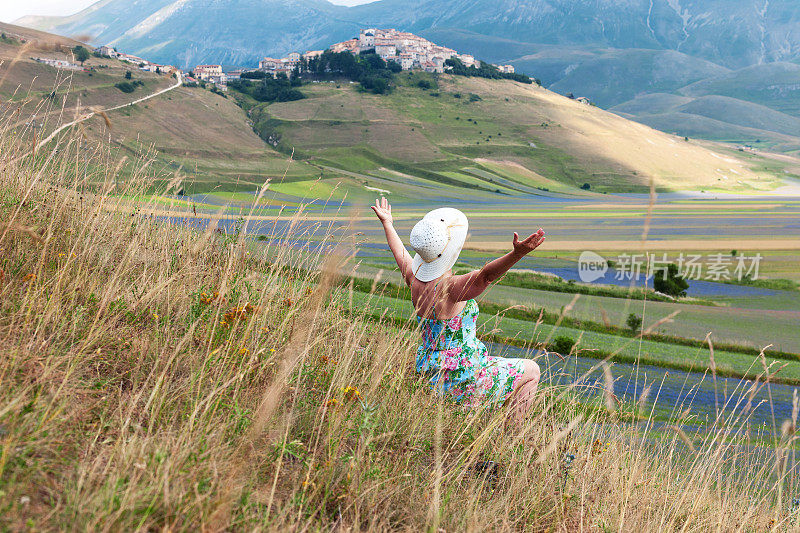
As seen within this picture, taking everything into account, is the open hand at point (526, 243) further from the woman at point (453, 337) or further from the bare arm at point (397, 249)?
the bare arm at point (397, 249)

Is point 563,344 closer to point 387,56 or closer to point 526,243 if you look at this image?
point 526,243

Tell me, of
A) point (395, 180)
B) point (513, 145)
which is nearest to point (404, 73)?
point (513, 145)

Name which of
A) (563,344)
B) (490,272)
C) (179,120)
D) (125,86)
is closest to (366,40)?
(179,120)

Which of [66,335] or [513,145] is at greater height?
[513,145]

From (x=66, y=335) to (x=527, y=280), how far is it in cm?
2514

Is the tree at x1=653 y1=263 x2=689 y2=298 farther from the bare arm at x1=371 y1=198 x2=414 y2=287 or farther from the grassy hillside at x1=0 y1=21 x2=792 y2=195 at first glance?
the grassy hillside at x1=0 y1=21 x2=792 y2=195

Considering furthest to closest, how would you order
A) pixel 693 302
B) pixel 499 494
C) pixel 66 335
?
pixel 693 302 < pixel 499 494 < pixel 66 335

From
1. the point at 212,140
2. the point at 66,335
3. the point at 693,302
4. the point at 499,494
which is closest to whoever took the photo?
the point at 66,335

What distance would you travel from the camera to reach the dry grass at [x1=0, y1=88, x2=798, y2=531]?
1586 millimetres

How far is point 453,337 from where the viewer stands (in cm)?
331

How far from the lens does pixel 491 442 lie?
2.79 metres

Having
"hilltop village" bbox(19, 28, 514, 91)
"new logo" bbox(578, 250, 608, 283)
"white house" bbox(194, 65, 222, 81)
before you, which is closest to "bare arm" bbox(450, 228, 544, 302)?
"new logo" bbox(578, 250, 608, 283)

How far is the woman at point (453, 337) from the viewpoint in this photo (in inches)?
126

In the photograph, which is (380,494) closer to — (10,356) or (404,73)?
(10,356)
